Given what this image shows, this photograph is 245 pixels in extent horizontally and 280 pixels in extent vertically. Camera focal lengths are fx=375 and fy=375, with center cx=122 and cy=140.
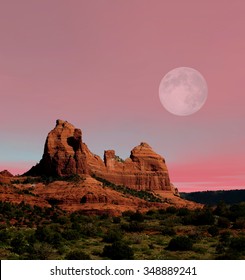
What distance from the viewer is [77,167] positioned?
12925 cm

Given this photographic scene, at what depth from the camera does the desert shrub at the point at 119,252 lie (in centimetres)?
2931

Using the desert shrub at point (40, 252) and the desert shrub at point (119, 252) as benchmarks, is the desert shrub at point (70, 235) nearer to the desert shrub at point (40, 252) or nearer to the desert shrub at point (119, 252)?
the desert shrub at point (40, 252)

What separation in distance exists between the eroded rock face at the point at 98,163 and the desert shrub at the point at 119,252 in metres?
71.0

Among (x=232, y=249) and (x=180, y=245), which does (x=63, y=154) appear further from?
(x=232, y=249)

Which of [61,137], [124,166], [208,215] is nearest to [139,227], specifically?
[208,215]

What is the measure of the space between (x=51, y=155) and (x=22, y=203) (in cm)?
6136

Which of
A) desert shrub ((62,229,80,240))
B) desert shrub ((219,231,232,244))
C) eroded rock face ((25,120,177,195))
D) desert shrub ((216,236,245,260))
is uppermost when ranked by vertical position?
eroded rock face ((25,120,177,195))

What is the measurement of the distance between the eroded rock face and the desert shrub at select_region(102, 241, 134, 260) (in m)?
71.0

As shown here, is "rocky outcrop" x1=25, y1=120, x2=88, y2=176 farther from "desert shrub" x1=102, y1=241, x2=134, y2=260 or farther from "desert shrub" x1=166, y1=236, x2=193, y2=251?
"desert shrub" x1=102, y1=241, x2=134, y2=260

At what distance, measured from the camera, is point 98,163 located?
527 feet

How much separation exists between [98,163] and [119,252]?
13136cm

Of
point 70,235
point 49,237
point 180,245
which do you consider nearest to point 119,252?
point 180,245

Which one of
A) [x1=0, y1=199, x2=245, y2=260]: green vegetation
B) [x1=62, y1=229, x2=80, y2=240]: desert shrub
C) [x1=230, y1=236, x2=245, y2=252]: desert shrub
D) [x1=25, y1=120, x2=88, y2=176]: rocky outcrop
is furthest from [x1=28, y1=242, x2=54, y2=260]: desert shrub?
[x1=25, y1=120, x2=88, y2=176]: rocky outcrop

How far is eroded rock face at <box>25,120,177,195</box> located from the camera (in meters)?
Result: 131
